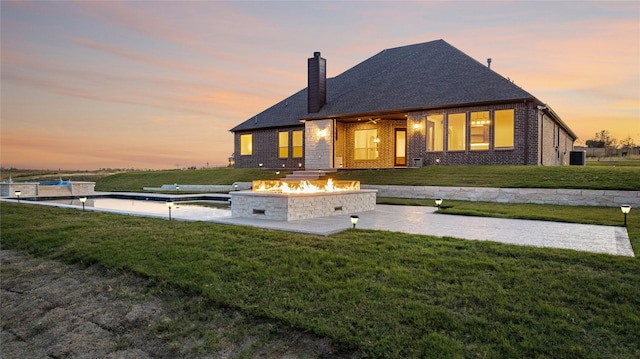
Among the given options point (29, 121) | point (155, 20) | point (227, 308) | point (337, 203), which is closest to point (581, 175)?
point (337, 203)

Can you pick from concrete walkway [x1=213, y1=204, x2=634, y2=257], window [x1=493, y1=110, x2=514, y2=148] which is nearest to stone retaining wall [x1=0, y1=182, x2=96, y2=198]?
concrete walkway [x1=213, y1=204, x2=634, y2=257]

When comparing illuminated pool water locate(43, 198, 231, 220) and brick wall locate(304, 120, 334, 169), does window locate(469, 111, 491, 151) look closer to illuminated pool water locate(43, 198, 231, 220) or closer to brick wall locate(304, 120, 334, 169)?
brick wall locate(304, 120, 334, 169)

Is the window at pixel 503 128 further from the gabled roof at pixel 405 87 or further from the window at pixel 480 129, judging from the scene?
the gabled roof at pixel 405 87

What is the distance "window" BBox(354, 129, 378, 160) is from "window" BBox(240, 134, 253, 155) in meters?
8.32

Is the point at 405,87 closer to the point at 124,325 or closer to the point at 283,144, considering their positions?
the point at 283,144

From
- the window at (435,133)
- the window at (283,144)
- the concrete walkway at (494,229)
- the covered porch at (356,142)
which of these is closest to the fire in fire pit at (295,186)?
the concrete walkway at (494,229)

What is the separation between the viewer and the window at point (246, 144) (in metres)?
27.1

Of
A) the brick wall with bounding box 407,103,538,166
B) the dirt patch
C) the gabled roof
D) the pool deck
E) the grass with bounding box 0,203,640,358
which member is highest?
the gabled roof

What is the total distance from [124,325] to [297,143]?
20.5 metres

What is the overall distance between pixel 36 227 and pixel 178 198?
726 centimetres

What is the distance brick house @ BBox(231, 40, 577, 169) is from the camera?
1708 cm

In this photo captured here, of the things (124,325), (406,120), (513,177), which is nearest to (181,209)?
(124,325)

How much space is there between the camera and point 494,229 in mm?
7445

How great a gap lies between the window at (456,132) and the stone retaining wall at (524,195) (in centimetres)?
496
